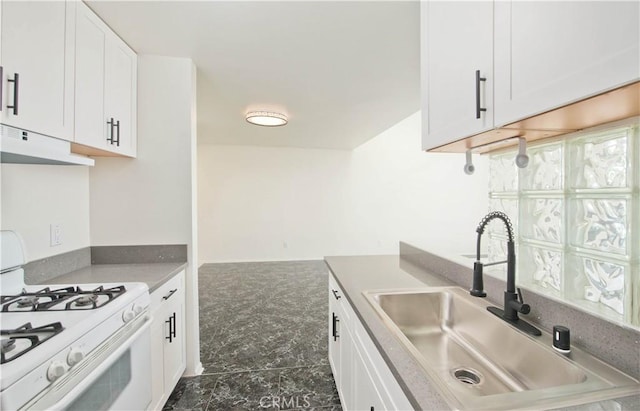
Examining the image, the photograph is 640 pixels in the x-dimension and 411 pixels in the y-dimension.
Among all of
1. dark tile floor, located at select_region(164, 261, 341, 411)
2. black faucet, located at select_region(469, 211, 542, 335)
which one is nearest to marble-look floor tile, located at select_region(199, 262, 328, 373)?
dark tile floor, located at select_region(164, 261, 341, 411)

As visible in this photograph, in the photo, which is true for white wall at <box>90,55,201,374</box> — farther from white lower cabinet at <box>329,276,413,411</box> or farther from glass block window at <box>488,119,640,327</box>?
glass block window at <box>488,119,640,327</box>

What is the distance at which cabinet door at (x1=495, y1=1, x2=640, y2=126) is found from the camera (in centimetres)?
56

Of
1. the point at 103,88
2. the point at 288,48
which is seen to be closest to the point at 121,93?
the point at 103,88

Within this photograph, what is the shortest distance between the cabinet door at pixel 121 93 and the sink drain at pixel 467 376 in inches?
87.6

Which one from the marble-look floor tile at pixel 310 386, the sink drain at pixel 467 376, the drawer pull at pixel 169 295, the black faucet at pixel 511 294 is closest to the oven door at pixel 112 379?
the drawer pull at pixel 169 295

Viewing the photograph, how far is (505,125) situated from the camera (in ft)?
2.91

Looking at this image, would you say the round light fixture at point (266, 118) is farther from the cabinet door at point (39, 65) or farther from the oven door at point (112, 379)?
the oven door at point (112, 379)

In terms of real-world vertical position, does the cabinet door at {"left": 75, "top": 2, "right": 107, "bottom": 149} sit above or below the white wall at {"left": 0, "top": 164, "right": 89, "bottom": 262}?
above

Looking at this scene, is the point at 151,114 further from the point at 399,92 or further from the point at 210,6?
the point at 399,92

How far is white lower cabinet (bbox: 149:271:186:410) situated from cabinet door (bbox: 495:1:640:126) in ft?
6.30

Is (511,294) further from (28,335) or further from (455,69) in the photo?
(28,335)

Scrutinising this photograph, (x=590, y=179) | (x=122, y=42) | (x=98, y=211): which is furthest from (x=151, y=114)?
(x=590, y=179)

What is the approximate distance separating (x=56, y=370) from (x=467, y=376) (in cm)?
144

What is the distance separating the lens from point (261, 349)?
251 cm
